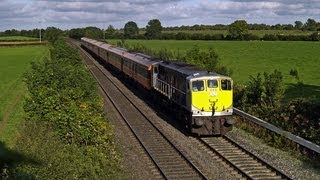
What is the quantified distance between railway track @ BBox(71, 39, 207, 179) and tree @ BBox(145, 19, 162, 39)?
14508cm

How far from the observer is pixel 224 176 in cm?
1433

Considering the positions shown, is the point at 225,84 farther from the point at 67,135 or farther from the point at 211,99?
the point at 67,135

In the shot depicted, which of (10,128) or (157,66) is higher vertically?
(157,66)

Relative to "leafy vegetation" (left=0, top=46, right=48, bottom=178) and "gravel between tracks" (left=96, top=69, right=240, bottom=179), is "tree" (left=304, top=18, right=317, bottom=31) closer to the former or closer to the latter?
"leafy vegetation" (left=0, top=46, right=48, bottom=178)

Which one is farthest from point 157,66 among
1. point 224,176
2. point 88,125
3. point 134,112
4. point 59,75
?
point 224,176

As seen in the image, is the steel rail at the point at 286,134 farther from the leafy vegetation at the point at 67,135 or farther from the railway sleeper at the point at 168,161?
the leafy vegetation at the point at 67,135

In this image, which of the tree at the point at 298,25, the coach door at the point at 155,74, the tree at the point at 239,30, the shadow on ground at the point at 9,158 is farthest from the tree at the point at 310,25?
the shadow on ground at the point at 9,158

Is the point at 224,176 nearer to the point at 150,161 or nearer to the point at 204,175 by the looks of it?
the point at 204,175

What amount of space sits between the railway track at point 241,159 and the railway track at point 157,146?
1.46 meters

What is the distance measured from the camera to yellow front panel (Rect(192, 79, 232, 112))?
66.1 ft

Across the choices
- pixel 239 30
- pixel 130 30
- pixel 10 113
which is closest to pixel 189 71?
pixel 10 113

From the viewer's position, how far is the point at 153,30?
17712 cm

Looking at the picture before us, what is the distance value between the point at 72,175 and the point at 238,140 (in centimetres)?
960

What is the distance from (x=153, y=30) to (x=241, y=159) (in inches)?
6421
